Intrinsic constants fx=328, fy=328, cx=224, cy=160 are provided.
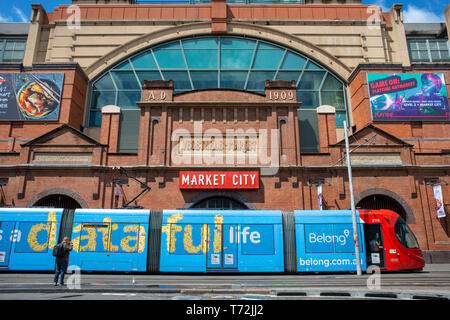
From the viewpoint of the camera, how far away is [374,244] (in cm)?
1677

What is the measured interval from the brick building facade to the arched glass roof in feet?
0.45

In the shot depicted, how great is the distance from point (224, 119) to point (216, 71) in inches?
364

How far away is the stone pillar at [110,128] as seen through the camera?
25828mm

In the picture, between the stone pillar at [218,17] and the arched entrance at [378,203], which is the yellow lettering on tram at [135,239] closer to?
the arched entrance at [378,203]

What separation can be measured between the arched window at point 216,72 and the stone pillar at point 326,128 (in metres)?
4.29

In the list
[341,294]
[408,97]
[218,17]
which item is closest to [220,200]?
[341,294]

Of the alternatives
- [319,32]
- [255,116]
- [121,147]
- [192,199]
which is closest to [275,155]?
[255,116]

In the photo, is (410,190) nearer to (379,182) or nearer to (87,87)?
(379,182)

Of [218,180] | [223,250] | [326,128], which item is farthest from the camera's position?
[326,128]

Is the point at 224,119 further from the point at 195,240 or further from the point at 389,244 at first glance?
the point at 389,244

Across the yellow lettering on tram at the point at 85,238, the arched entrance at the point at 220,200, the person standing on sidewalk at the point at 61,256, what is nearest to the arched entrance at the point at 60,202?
the yellow lettering on tram at the point at 85,238
